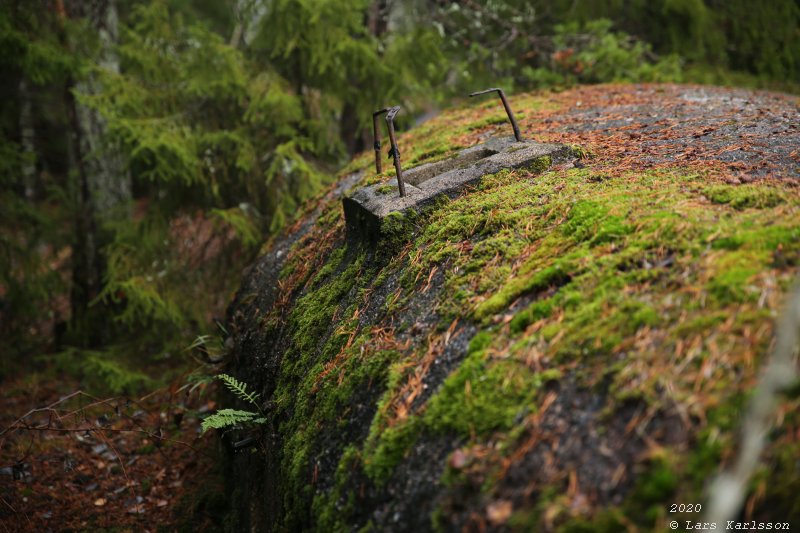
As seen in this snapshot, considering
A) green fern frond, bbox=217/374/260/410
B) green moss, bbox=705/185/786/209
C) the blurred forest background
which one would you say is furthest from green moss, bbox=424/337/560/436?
the blurred forest background

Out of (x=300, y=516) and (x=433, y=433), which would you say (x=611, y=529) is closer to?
(x=433, y=433)

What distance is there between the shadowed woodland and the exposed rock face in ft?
0.04

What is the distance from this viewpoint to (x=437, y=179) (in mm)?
3645

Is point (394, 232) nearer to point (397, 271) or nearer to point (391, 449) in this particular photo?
point (397, 271)

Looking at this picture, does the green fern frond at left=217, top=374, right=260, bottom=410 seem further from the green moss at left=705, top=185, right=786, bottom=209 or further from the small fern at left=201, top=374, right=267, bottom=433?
the green moss at left=705, top=185, right=786, bottom=209

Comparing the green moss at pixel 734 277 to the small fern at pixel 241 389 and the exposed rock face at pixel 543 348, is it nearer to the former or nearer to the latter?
the exposed rock face at pixel 543 348

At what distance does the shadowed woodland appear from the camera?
5.70 ft

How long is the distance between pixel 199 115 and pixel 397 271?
508cm

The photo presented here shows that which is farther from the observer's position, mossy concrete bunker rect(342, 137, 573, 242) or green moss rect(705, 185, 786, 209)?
mossy concrete bunker rect(342, 137, 573, 242)

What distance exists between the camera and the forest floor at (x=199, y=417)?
3.38m

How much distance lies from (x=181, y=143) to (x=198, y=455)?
3.62 metres

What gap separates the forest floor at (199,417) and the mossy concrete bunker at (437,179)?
0.36m

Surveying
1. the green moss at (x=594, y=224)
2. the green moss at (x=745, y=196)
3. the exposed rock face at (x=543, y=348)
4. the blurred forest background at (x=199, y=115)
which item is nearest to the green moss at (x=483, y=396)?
the exposed rock face at (x=543, y=348)

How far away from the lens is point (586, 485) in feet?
5.03
